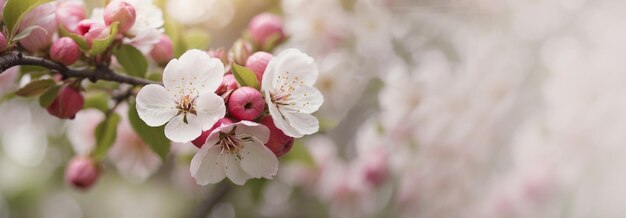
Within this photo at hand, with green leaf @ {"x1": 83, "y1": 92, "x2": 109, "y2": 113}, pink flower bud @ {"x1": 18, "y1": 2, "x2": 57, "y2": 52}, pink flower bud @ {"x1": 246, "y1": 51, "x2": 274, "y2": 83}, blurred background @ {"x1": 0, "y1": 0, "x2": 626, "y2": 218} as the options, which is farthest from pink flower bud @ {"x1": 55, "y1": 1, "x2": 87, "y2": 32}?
blurred background @ {"x1": 0, "y1": 0, "x2": 626, "y2": 218}

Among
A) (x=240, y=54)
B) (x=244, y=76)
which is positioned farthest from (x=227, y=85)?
(x=240, y=54)

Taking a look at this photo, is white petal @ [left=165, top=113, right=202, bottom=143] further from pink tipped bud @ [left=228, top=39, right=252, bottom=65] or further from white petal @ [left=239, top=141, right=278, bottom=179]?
pink tipped bud @ [left=228, top=39, right=252, bottom=65]

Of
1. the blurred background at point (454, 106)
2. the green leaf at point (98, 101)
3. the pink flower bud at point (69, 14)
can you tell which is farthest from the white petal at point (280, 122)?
the blurred background at point (454, 106)

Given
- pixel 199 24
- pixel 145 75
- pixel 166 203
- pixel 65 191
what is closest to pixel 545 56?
pixel 199 24

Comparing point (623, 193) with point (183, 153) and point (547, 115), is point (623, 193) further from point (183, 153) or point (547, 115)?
point (183, 153)

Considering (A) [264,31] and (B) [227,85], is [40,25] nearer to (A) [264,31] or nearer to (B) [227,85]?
(B) [227,85]
